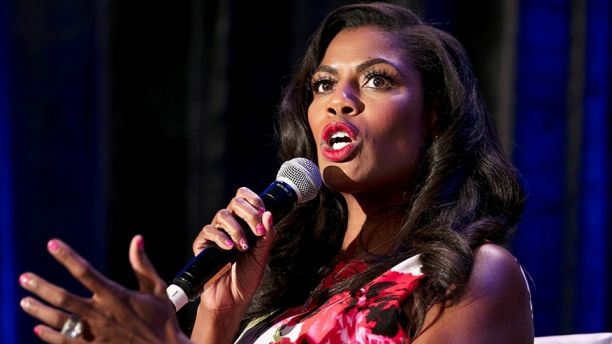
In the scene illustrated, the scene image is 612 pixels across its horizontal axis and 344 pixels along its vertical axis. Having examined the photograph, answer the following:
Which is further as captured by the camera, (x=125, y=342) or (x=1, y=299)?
(x=1, y=299)

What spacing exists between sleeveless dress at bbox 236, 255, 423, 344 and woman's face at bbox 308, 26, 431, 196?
0.63 feet

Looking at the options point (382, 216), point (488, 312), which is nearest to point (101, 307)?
point (488, 312)

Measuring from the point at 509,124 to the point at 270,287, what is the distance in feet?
3.46

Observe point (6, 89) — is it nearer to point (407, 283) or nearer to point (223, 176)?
point (223, 176)

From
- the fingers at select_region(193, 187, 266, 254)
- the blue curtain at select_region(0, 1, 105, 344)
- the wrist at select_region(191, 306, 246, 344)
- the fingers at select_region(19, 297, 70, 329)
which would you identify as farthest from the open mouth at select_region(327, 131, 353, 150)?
the blue curtain at select_region(0, 1, 105, 344)

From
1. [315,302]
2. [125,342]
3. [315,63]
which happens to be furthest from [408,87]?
[125,342]

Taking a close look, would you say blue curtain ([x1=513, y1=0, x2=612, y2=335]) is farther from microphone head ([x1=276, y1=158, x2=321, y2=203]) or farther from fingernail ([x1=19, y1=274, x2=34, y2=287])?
fingernail ([x1=19, y1=274, x2=34, y2=287])

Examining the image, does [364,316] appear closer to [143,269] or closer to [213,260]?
[213,260]

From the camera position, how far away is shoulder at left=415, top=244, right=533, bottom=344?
1436 millimetres

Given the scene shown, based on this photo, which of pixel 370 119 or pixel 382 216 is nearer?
pixel 370 119

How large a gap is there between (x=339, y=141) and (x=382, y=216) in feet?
0.60

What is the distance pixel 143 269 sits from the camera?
1163 millimetres

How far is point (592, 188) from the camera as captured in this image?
2598 mm

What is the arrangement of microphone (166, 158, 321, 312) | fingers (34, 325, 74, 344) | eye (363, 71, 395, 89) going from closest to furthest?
fingers (34, 325, 74, 344) < microphone (166, 158, 321, 312) < eye (363, 71, 395, 89)
